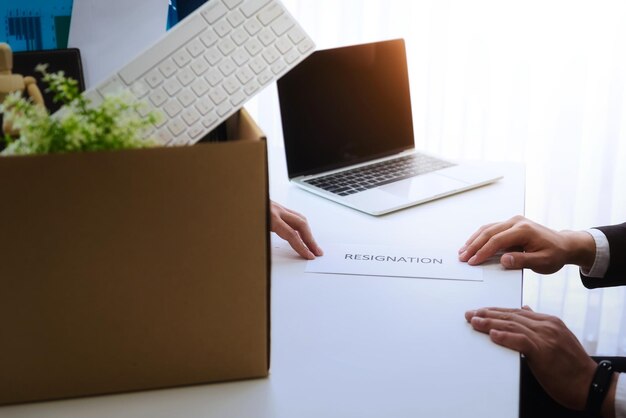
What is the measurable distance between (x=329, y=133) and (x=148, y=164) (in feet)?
2.76

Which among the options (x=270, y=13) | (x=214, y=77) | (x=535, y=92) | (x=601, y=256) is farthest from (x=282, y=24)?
(x=535, y=92)

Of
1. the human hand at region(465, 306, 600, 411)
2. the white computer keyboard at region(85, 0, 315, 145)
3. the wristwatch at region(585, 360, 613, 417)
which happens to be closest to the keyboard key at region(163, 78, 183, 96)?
the white computer keyboard at region(85, 0, 315, 145)

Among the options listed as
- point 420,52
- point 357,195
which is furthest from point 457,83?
point 357,195

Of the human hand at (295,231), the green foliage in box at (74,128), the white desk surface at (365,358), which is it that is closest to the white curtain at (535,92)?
the white desk surface at (365,358)

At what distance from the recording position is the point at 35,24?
144 cm

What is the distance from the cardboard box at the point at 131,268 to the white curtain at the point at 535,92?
5.24ft

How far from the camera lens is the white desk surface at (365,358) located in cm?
73

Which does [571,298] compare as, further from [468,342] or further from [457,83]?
[468,342]

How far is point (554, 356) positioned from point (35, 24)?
112 centimetres

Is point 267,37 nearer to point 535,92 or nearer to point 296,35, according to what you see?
point 296,35

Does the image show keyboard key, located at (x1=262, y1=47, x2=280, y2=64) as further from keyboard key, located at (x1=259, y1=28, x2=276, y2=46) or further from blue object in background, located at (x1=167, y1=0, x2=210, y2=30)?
blue object in background, located at (x1=167, y1=0, x2=210, y2=30)

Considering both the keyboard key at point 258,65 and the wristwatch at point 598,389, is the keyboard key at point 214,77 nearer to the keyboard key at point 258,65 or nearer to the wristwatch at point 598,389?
the keyboard key at point 258,65

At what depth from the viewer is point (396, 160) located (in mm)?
1537

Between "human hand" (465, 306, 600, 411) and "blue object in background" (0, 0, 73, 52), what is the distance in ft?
3.25
